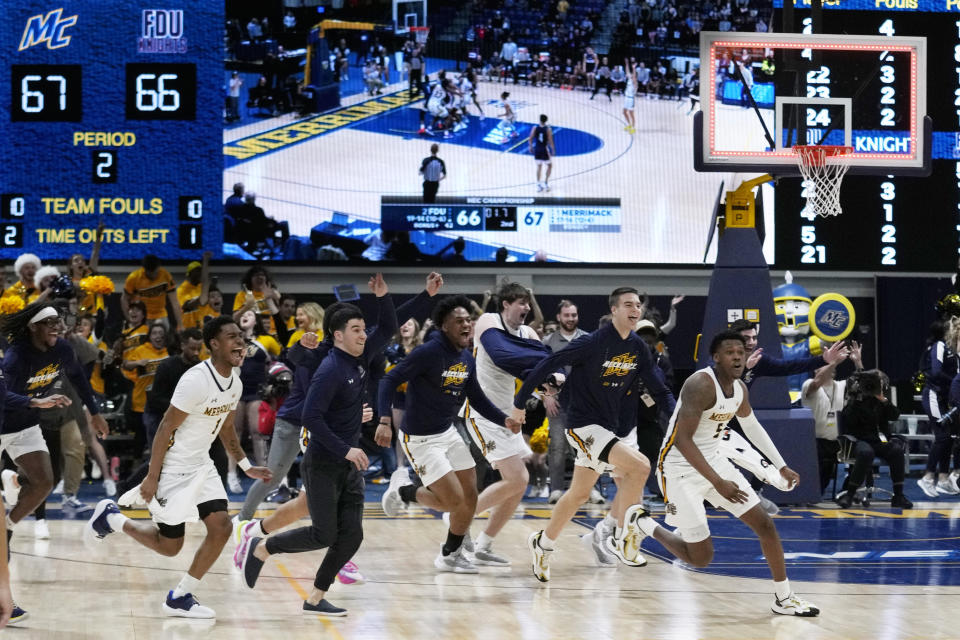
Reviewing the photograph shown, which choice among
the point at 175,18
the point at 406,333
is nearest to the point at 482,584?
the point at 406,333

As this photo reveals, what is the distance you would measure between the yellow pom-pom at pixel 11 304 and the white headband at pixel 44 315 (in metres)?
4.17

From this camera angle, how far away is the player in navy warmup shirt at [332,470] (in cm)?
750

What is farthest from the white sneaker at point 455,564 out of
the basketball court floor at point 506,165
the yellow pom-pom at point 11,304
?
the basketball court floor at point 506,165

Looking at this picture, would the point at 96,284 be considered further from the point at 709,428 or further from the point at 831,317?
the point at 709,428

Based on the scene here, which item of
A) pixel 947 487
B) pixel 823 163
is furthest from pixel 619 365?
pixel 947 487

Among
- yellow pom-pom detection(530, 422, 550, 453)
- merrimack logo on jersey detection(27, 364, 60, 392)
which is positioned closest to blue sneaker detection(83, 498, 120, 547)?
merrimack logo on jersey detection(27, 364, 60, 392)

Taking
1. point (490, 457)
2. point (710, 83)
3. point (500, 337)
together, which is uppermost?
point (710, 83)

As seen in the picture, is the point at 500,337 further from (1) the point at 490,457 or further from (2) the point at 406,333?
(2) the point at 406,333

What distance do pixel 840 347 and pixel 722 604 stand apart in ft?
6.98

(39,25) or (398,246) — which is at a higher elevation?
(39,25)

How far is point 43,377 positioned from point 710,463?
15.9 feet

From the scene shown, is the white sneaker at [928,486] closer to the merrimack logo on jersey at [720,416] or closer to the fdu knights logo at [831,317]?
the fdu knights logo at [831,317]

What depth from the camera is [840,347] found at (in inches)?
356

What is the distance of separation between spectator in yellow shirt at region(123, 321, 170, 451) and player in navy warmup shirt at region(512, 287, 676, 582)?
632cm
